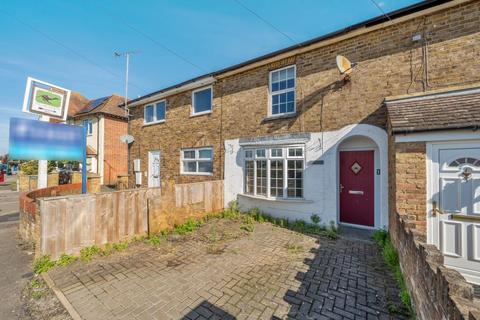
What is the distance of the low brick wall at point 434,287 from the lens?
169cm

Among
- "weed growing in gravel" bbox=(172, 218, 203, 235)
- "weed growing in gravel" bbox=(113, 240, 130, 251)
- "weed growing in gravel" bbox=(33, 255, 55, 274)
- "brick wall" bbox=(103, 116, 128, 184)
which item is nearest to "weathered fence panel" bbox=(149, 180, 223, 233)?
"weed growing in gravel" bbox=(172, 218, 203, 235)

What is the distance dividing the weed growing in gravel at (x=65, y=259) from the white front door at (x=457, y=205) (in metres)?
7.61

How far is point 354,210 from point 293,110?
3887 mm

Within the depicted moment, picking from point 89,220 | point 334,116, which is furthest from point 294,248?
point 89,220

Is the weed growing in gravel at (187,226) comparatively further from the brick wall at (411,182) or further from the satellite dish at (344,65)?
the satellite dish at (344,65)

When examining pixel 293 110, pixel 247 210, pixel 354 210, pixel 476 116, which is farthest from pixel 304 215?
pixel 476 116

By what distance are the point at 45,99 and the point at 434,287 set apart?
9264mm

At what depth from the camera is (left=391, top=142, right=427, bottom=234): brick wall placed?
4605 mm

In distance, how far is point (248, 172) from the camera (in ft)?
29.0

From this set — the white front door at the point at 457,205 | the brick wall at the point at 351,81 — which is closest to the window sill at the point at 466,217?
the white front door at the point at 457,205

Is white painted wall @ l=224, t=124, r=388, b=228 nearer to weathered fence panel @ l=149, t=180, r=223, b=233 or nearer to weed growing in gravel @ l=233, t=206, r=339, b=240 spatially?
weed growing in gravel @ l=233, t=206, r=339, b=240

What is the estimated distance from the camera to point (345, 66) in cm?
636

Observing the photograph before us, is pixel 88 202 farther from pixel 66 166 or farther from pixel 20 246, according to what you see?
pixel 66 166

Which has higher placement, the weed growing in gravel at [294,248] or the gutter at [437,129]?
the gutter at [437,129]
